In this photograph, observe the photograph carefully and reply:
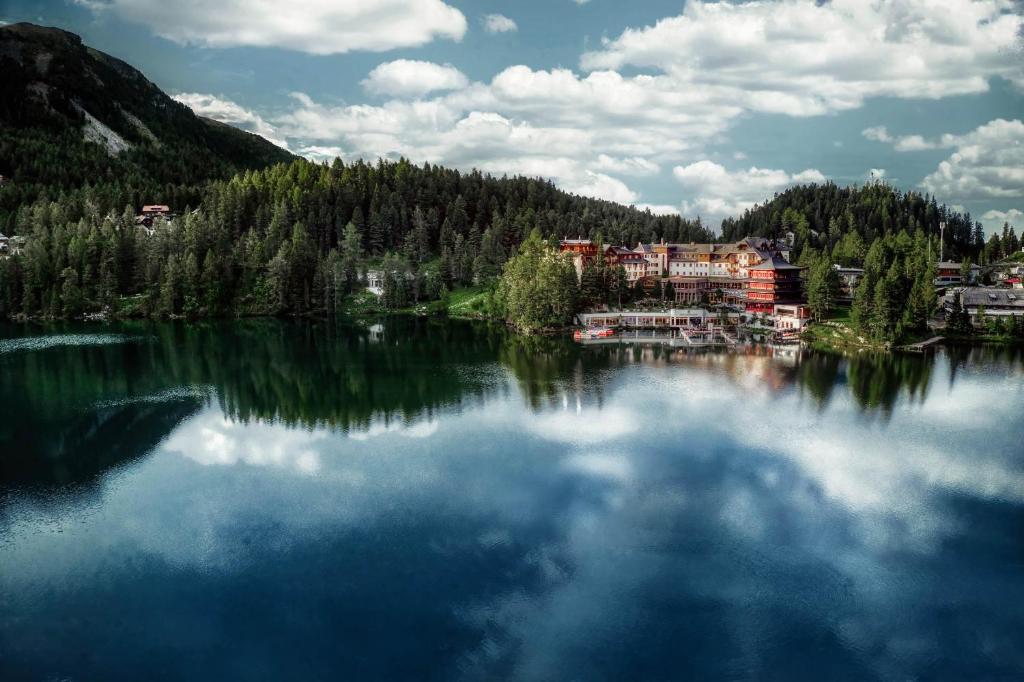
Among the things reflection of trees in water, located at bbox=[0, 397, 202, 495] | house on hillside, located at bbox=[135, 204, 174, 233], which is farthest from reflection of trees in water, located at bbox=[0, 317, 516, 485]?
house on hillside, located at bbox=[135, 204, 174, 233]

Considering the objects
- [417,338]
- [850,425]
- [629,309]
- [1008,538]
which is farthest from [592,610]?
[629,309]

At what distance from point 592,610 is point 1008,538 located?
15040 millimetres

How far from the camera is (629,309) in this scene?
8031cm

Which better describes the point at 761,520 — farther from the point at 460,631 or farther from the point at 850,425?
the point at 850,425

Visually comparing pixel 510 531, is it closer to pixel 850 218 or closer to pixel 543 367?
pixel 543 367

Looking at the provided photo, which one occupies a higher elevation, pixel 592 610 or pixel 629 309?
pixel 629 309

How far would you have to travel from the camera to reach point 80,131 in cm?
15350

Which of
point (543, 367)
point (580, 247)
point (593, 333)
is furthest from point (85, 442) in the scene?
point (580, 247)

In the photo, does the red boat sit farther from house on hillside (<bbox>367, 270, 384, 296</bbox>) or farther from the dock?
house on hillside (<bbox>367, 270, 384, 296</bbox>)

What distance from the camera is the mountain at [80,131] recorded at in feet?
396

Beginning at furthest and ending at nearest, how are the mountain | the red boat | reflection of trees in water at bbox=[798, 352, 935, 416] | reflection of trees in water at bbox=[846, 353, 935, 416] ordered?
the mountain < the red boat < reflection of trees in water at bbox=[798, 352, 935, 416] < reflection of trees in water at bbox=[846, 353, 935, 416]

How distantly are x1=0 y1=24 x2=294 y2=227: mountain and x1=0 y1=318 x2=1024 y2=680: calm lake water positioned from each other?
90.2 meters

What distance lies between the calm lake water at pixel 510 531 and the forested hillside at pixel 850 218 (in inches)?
3277

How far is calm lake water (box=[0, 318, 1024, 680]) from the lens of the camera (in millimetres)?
17750
